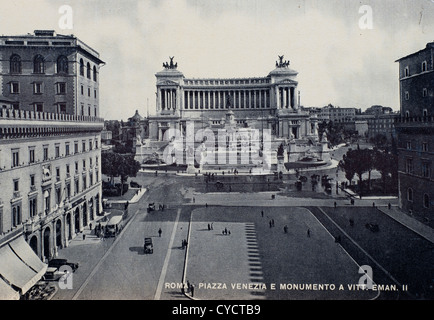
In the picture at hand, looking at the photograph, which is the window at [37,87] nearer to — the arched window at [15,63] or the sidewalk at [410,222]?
the arched window at [15,63]

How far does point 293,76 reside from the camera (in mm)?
90938

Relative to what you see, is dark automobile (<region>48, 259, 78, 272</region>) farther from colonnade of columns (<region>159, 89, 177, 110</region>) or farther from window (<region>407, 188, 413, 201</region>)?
colonnade of columns (<region>159, 89, 177, 110</region>)

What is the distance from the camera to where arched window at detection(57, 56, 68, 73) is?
25.2 meters

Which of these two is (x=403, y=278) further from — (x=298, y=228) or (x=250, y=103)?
(x=250, y=103)

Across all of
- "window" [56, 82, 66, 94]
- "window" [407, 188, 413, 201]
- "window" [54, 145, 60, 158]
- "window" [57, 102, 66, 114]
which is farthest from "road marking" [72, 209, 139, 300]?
"window" [407, 188, 413, 201]

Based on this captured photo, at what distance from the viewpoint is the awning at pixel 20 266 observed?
15.7 metres

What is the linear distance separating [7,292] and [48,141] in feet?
31.5

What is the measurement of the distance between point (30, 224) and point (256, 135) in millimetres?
56421

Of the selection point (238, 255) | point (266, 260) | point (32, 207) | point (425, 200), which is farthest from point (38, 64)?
point (425, 200)

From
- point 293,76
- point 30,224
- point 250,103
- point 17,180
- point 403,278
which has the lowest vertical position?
point 403,278

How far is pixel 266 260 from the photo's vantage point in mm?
20438

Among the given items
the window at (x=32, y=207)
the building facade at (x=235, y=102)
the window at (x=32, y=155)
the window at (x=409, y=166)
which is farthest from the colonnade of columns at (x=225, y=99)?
the window at (x=32, y=207)

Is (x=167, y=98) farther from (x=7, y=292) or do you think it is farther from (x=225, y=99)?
(x=7, y=292)
